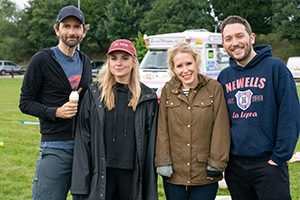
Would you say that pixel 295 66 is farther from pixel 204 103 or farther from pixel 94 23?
pixel 94 23

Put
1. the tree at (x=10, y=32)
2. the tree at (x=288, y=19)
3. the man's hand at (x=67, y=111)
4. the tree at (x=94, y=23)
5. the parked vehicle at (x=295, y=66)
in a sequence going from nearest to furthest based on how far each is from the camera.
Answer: the man's hand at (x=67, y=111) → the parked vehicle at (x=295, y=66) → the tree at (x=288, y=19) → the tree at (x=94, y=23) → the tree at (x=10, y=32)

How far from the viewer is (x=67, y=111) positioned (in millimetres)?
2672

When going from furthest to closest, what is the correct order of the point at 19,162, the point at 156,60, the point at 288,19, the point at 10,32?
1. the point at 10,32
2. the point at 288,19
3. the point at 156,60
4. the point at 19,162

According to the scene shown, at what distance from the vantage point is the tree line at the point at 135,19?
108 ft

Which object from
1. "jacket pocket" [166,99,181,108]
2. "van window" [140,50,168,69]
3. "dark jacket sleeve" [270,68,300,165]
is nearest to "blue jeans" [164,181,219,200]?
"dark jacket sleeve" [270,68,300,165]

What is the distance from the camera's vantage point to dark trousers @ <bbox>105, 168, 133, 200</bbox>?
2791 millimetres

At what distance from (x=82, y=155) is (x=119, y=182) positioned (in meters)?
0.41

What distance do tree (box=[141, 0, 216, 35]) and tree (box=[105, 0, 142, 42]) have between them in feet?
9.66

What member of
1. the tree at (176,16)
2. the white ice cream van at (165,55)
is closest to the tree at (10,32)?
the tree at (176,16)

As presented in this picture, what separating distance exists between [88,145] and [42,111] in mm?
494

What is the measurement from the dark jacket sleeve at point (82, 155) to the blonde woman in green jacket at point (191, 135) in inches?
24.2

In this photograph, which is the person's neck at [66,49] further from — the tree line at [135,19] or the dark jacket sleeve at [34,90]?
the tree line at [135,19]

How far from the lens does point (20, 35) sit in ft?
148

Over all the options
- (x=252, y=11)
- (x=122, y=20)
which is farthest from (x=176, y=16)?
(x=252, y=11)
